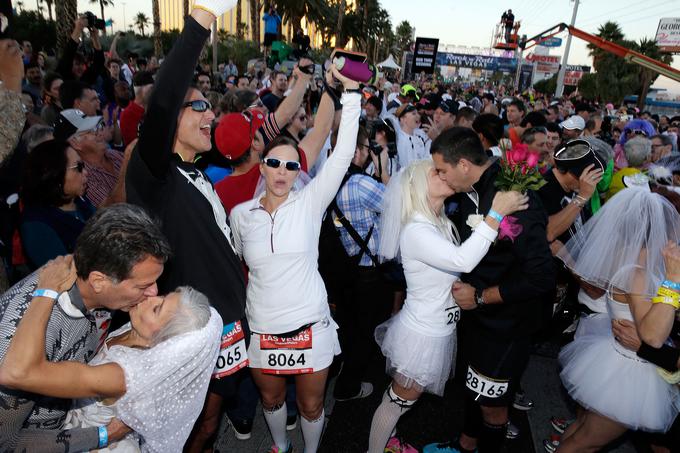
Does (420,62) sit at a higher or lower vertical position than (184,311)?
higher

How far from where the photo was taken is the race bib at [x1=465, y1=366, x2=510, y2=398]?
2.73 m

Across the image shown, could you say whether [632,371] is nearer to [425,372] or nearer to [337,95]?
[425,372]

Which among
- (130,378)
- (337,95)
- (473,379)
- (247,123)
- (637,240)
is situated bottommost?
(473,379)

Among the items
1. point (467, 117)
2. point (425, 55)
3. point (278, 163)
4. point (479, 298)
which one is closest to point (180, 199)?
point (278, 163)

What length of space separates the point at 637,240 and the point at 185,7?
26478mm

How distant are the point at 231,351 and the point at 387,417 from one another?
111 centimetres

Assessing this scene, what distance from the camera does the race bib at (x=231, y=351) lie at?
94.7 inches

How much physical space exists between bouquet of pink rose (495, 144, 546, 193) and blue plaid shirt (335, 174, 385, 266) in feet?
3.08

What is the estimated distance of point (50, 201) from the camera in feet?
9.05

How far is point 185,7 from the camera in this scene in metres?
23.5

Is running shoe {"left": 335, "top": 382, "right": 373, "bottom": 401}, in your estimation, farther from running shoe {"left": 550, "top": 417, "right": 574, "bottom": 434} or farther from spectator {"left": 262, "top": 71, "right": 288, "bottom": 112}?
spectator {"left": 262, "top": 71, "right": 288, "bottom": 112}

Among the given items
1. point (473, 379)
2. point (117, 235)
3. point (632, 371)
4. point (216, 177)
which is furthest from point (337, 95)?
point (632, 371)

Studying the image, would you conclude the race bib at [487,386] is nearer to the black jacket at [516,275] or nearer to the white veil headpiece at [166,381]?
the black jacket at [516,275]

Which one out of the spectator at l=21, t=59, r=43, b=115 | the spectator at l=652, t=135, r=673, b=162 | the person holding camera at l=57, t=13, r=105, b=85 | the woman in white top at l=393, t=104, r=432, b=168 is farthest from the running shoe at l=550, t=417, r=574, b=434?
the spectator at l=21, t=59, r=43, b=115
